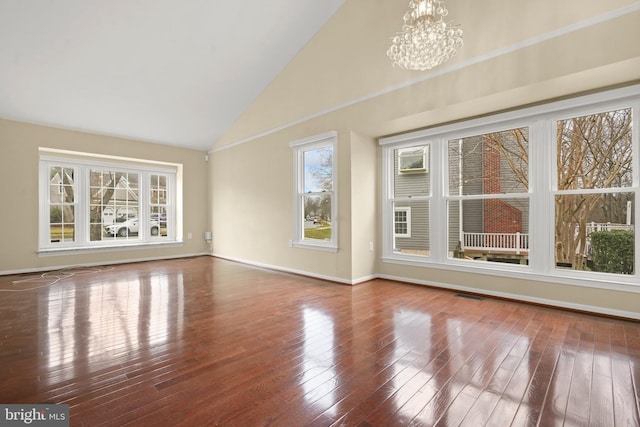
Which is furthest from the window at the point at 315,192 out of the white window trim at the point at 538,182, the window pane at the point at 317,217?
the white window trim at the point at 538,182

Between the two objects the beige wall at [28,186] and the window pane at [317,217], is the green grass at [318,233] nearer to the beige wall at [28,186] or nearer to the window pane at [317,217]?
the window pane at [317,217]

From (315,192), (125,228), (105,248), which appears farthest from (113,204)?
(315,192)

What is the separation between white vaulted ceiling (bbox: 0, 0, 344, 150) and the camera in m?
3.62

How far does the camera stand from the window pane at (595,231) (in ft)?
10.0

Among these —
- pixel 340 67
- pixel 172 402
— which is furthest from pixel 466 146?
pixel 172 402

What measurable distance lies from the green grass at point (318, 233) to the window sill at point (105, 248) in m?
3.64

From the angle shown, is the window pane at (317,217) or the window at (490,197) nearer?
the window at (490,197)

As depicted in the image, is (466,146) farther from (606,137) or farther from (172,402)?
(172,402)

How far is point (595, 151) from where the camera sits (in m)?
3.21

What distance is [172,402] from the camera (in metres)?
1.65

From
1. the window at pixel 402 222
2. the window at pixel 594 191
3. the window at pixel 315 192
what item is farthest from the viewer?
the window at pixel 315 192

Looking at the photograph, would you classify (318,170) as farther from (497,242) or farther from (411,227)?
(497,242)

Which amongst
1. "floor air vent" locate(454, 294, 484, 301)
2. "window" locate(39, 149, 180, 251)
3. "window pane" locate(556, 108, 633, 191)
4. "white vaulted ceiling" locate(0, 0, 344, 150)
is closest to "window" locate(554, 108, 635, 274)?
"window pane" locate(556, 108, 633, 191)

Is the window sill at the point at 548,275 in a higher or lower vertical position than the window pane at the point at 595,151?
lower
